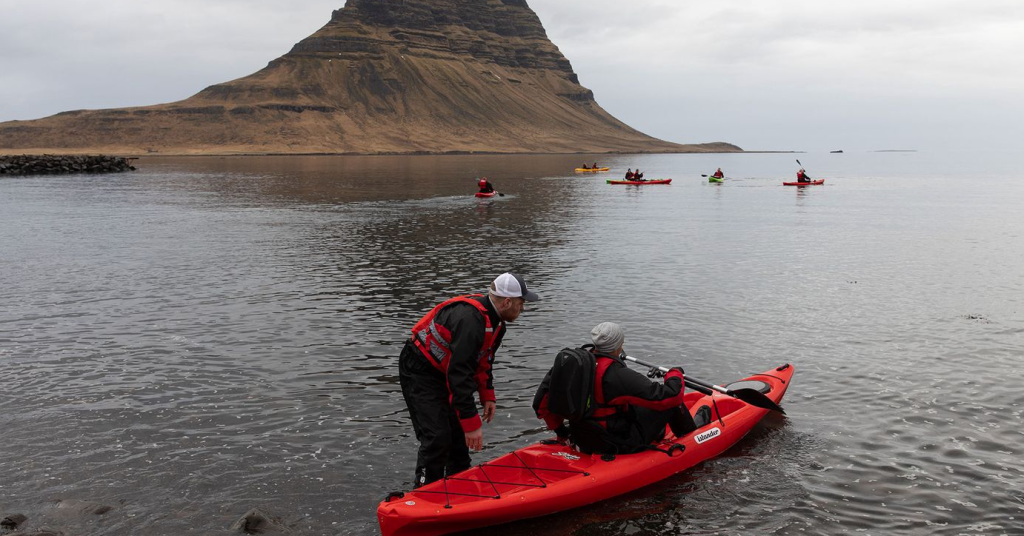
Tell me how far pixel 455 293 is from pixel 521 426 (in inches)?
386

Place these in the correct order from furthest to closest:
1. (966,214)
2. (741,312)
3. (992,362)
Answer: (966,214) < (741,312) < (992,362)

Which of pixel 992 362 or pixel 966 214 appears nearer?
pixel 992 362

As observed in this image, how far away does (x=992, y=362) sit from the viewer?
1568 centimetres

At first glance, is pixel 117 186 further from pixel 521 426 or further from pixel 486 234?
pixel 521 426

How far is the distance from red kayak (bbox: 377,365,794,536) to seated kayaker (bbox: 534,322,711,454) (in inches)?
6.5

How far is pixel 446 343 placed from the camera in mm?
8430

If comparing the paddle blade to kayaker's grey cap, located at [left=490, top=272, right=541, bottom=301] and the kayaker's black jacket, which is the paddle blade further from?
kayaker's grey cap, located at [left=490, top=272, right=541, bottom=301]

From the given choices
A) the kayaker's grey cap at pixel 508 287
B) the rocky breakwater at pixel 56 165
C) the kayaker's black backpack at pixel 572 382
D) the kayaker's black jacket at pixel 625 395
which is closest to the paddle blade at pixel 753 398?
the kayaker's black jacket at pixel 625 395

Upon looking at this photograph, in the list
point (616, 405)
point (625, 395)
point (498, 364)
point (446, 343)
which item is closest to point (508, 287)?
point (446, 343)

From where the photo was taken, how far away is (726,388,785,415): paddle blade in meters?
12.3

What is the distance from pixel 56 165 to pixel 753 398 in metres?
107

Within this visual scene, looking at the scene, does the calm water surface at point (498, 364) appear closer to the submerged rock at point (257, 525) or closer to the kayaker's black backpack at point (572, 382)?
the submerged rock at point (257, 525)

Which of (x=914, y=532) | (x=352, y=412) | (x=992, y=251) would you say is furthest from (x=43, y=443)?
(x=992, y=251)

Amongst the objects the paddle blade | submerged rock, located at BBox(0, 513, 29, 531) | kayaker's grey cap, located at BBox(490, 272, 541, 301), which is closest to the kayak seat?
the paddle blade
